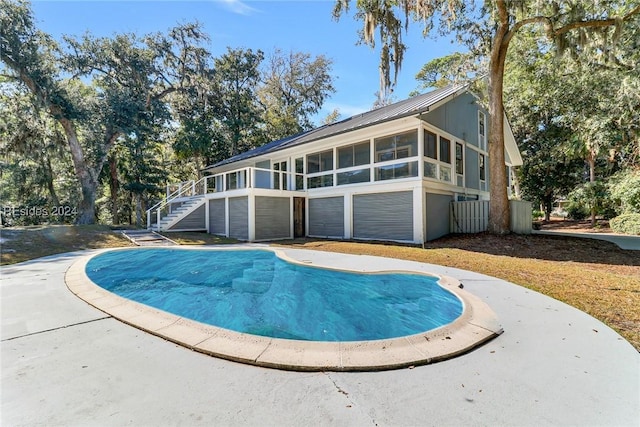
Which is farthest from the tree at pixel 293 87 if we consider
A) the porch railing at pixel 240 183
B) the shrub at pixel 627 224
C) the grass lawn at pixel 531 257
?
the shrub at pixel 627 224

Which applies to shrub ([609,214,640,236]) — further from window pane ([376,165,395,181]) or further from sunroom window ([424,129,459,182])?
window pane ([376,165,395,181])

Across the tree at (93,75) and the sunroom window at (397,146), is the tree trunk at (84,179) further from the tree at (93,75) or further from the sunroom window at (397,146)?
the sunroom window at (397,146)

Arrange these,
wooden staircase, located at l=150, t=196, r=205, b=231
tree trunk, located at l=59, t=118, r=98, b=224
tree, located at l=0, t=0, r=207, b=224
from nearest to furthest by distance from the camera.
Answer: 1. tree, located at l=0, t=0, r=207, b=224
2. wooden staircase, located at l=150, t=196, r=205, b=231
3. tree trunk, located at l=59, t=118, r=98, b=224

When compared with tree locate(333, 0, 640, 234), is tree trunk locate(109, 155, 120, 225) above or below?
below

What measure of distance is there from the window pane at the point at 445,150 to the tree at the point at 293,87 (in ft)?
56.9

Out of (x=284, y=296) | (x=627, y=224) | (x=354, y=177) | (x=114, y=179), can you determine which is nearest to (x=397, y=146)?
(x=354, y=177)

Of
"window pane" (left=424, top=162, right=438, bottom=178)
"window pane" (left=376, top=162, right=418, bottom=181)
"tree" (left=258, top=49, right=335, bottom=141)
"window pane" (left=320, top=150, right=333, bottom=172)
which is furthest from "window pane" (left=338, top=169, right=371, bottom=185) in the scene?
"tree" (left=258, top=49, right=335, bottom=141)

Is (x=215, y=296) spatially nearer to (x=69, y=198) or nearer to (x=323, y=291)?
(x=323, y=291)

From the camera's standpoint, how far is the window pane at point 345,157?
12.9 m

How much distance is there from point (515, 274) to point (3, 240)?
16.2m

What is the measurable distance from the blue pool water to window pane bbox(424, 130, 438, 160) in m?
6.66

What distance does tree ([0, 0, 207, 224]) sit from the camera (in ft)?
46.8

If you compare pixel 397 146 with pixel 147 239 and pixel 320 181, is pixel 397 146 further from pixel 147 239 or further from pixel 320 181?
pixel 147 239

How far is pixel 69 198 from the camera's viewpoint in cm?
2456
